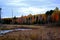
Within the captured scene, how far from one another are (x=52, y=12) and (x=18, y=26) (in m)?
10.7

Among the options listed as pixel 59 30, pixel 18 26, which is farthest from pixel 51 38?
pixel 18 26

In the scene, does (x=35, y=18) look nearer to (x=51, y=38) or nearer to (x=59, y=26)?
(x=59, y=26)

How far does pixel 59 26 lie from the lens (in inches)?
846

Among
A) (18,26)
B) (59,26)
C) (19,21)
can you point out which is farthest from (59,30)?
(18,26)

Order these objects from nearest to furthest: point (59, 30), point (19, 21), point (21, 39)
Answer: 1. point (21, 39)
2. point (59, 30)
3. point (19, 21)

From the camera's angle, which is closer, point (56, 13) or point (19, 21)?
point (56, 13)

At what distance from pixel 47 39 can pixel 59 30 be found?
5718mm

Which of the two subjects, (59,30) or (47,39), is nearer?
(47,39)

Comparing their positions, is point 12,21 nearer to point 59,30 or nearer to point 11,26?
point 11,26

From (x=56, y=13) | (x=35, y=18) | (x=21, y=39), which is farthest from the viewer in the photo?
(x=35, y=18)

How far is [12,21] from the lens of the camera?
36.5 m

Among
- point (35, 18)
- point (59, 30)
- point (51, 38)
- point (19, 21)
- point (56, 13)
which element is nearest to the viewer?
point (51, 38)

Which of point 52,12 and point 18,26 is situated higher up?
point 52,12

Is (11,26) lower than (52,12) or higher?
lower
